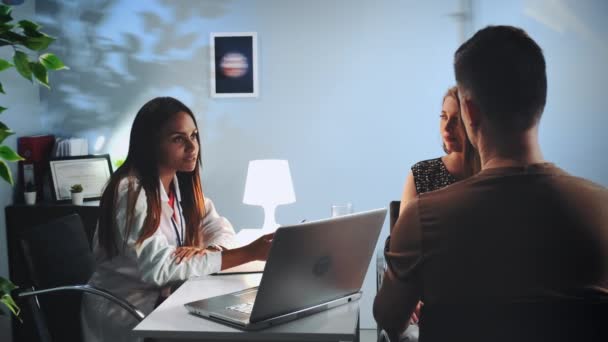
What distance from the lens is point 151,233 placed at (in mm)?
2076

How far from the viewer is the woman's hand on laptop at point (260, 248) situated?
6.82ft

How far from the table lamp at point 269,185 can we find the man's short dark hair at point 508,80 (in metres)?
2.28

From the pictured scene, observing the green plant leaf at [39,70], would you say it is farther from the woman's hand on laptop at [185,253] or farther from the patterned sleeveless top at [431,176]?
the patterned sleeveless top at [431,176]

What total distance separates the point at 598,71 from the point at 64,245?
236 cm

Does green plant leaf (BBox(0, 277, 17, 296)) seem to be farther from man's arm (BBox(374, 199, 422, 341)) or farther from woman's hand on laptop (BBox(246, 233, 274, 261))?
man's arm (BBox(374, 199, 422, 341))

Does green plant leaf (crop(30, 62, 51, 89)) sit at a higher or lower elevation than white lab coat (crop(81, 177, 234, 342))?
higher

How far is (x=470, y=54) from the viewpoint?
4.01 feet

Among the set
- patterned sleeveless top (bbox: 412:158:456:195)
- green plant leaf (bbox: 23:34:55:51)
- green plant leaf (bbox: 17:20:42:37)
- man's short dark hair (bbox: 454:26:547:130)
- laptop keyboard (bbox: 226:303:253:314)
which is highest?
green plant leaf (bbox: 17:20:42:37)

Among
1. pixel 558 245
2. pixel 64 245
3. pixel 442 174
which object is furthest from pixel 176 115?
pixel 558 245

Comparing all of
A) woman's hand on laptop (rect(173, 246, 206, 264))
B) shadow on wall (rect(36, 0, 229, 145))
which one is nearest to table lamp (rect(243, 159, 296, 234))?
shadow on wall (rect(36, 0, 229, 145))

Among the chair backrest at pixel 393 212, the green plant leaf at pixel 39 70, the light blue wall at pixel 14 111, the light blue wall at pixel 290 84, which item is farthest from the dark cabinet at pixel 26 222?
the chair backrest at pixel 393 212

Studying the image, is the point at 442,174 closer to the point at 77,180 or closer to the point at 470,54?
the point at 470,54

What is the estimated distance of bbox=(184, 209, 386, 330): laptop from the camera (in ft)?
4.98

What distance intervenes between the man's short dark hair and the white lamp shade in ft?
7.47
